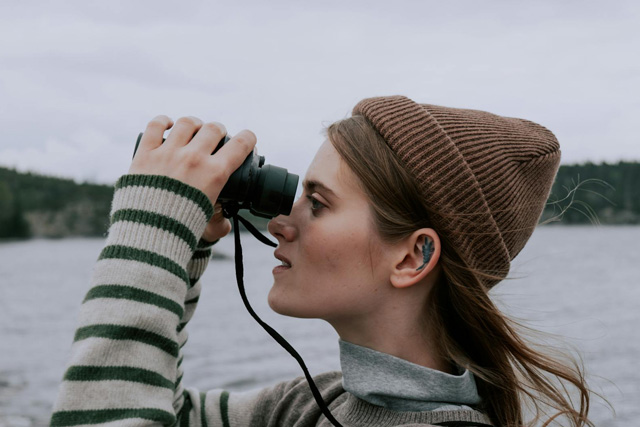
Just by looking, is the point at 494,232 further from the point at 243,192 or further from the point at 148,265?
the point at 148,265

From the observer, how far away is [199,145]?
4.78 feet

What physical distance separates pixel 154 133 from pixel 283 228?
16.1 inches

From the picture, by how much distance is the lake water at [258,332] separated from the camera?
7957mm

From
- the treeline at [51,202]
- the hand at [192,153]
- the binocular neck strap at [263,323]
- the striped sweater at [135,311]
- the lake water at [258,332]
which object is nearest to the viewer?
the striped sweater at [135,311]

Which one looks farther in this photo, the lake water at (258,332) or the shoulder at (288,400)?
the lake water at (258,332)

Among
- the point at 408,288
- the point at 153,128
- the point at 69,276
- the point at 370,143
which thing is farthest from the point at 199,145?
the point at 69,276

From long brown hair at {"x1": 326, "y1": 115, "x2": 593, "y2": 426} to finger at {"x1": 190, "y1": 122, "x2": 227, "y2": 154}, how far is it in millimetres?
362

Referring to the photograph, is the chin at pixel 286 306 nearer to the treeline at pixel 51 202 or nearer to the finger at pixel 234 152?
the finger at pixel 234 152

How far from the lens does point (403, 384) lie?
165cm

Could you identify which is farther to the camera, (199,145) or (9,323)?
(9,323)

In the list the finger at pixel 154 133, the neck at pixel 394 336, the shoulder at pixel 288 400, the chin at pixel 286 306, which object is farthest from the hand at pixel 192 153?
the shoulder at pixel 288 400

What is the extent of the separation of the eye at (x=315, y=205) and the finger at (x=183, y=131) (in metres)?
0.36

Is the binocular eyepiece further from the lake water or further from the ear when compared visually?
the lake water

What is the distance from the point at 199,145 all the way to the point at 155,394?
495mm
